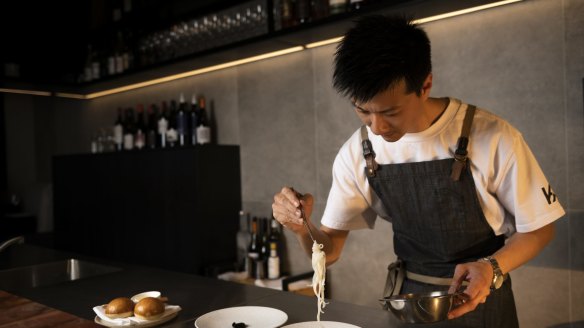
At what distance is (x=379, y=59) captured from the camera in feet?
4.19

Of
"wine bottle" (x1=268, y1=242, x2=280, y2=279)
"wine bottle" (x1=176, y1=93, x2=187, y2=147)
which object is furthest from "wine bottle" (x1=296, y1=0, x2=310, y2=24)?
"wine bottle" (x1=268, y1=242, x2=280, y2=279)

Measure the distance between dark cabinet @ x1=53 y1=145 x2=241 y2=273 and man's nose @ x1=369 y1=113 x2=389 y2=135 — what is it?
2.09 metres

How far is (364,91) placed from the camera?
128 centimetres

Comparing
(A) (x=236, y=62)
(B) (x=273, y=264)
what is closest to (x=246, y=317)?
(B) (x=273, y=264)

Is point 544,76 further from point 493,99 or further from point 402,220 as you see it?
point 402,220

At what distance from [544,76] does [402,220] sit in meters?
1.10

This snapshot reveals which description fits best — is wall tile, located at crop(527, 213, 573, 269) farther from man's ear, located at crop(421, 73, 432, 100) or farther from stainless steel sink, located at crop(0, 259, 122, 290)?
stainless steel sink, located at crop(0, 259, 122, 290)

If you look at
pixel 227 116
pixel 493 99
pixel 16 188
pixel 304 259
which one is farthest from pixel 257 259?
pixel 16 188

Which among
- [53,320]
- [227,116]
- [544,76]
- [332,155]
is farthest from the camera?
[227,116]

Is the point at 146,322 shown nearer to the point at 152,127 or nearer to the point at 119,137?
the point at 152,127

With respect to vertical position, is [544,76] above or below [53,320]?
above

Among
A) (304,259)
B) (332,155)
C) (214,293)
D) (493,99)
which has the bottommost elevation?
(304,259)

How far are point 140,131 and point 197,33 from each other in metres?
0.92

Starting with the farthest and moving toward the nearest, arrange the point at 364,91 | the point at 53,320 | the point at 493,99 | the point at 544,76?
the point at 493,99 < the point at 544,76 < the point at 53,320 < the point at 364,91
